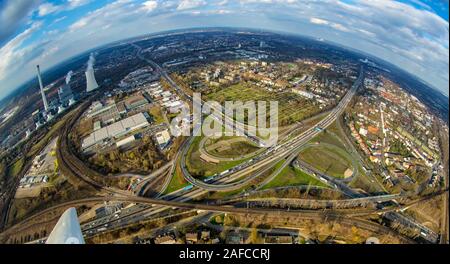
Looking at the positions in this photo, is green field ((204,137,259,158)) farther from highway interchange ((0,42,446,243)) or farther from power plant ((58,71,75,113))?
power plant ((58,71,75,113))

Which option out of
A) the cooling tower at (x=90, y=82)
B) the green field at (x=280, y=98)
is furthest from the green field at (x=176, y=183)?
the cooling tower at (x=90, y=82)

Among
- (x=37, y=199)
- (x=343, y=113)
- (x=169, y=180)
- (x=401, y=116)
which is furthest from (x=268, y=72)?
(x=37, y=199)

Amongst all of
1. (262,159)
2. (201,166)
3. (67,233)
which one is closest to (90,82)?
(201,166)

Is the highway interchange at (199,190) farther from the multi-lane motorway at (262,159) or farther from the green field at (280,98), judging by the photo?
the green field at (280,98)

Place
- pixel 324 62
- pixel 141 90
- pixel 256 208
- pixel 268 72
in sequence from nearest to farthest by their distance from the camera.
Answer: pixel 256 208 → pixel 141 90 → pixel 268 72 → pixel 324 62

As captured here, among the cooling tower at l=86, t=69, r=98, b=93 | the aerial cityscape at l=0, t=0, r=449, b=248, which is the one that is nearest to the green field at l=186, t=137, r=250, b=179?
the aerial cityscape at l=0, t=0, r=449, b=248

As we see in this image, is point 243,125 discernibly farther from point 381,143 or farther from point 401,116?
point 401,116
